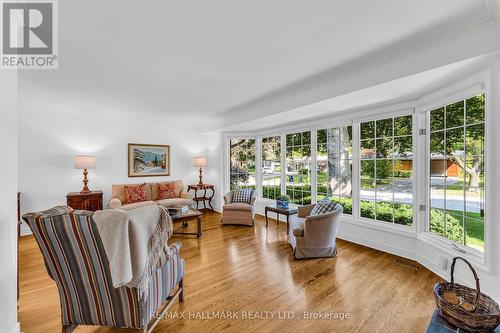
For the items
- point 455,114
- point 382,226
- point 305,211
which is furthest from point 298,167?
point 455,114

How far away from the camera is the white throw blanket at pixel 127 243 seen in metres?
1.33

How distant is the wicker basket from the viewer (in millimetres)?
1279

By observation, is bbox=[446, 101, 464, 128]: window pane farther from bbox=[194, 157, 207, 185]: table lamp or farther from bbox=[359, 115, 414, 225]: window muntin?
bbox=[194, 157, 207, 185]: table lamp

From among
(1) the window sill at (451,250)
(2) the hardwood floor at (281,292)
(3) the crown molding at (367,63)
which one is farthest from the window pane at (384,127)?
(2) the hardwood floor at (281,292)

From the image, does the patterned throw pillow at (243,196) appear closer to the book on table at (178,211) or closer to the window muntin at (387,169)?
the book on table at (178,211)

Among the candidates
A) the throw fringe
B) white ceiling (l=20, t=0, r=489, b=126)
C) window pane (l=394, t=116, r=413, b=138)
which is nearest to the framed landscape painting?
white ceiling (l=20, t=0, r=489, b=126)

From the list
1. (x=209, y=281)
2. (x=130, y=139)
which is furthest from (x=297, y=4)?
(x=130, y=139)

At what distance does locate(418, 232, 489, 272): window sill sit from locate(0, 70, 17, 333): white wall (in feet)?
12.5

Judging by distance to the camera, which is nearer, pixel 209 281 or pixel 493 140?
pixel 493 140

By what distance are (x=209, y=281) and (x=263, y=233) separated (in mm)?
1867

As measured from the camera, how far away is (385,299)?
221cm

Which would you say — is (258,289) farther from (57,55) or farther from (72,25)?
(57,55)

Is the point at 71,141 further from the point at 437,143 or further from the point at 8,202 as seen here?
the point at 437,143

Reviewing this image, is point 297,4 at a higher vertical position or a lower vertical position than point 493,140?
higher
